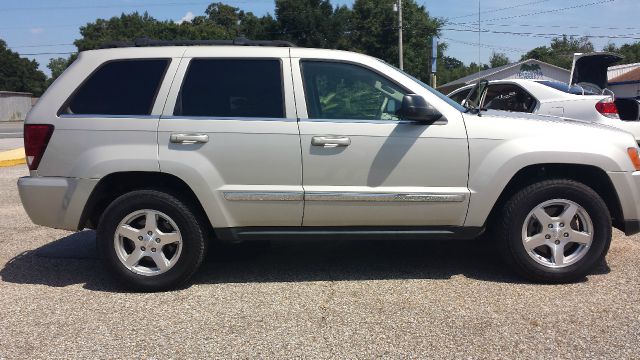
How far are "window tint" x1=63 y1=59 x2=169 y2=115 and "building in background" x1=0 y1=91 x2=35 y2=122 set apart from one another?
58333mm

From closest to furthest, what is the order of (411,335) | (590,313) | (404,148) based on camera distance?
(411,335)
(590,313)
(404,148)

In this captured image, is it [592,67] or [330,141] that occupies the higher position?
[592,67]

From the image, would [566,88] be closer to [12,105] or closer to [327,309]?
[327,309]

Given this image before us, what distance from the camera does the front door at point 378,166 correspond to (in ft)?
13.6

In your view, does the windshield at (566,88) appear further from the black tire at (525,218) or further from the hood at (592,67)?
the black tire at (525,218)

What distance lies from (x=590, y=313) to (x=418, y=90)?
205 cm

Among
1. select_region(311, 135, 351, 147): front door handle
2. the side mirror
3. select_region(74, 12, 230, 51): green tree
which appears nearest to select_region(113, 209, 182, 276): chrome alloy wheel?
select_region(311, 135, 351, 147): front door handle

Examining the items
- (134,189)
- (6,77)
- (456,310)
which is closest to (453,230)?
(456,310)

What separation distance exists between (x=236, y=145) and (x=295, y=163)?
47 centimetres

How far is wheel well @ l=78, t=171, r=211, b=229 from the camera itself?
168 inches

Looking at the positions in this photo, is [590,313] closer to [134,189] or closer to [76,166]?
[134,189]

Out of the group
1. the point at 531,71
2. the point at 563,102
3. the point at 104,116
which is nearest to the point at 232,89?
the point at 104,116

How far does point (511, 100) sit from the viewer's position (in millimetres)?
8453

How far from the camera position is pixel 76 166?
418cm
